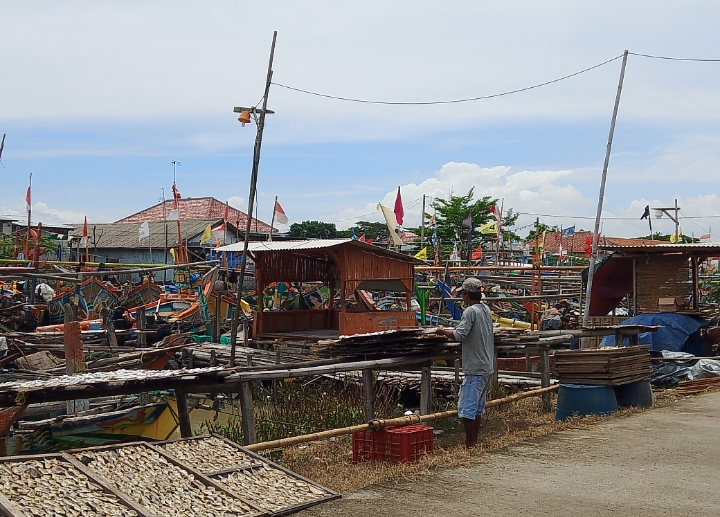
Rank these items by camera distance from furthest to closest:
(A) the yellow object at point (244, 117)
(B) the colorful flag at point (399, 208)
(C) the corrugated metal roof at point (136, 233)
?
(C) the corrugated metal roof at point (136, 233) < (B) the colorful flag at point (399, 208) < (A) the yellow object at point (244, 117)

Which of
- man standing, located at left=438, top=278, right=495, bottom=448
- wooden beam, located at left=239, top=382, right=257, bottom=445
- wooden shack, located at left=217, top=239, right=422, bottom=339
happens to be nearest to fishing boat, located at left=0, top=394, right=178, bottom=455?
wooden beam, located at left=239, top=382, right=257, bottom=445

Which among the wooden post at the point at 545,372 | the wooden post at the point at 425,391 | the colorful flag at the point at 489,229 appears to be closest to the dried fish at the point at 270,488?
the wooden post at the point at 425,391

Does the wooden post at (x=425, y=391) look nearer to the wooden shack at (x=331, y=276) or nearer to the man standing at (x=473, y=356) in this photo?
the man standing at (x=473, y=356)

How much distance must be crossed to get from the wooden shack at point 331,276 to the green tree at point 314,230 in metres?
39.2

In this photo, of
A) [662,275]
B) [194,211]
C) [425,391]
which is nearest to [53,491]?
[425,391]

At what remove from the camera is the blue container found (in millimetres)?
9336

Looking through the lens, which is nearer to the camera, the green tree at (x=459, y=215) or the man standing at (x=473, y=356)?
the man standing at (x=473, y=356)

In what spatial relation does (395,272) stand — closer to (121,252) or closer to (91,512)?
(91,512)

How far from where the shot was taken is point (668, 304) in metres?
15.5

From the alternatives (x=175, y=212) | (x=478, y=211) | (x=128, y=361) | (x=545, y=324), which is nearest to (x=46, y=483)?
(x=128, y=361)

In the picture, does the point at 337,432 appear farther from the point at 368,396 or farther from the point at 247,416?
the point at 368,396

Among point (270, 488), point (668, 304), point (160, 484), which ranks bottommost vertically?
point (270, 488)

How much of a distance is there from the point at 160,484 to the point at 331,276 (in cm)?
1612

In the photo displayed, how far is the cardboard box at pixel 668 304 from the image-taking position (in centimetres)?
1552
